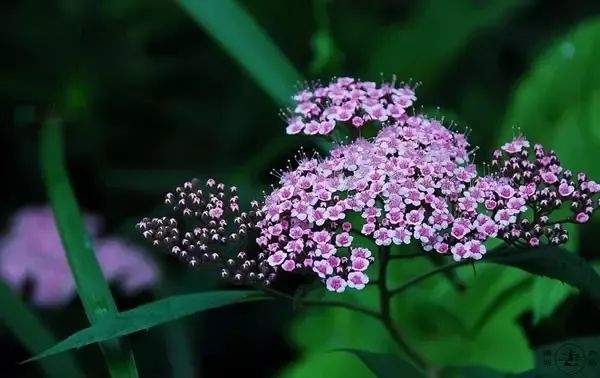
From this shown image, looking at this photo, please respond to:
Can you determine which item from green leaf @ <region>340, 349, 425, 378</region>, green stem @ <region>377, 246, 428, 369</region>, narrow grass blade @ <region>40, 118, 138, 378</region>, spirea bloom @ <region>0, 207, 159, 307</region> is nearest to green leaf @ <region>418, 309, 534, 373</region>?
green stem @ <region>377, 246, 428, 369</region>

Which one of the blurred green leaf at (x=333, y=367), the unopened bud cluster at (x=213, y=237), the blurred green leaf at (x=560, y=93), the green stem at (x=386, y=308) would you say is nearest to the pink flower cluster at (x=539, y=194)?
the green stem at (x=386, y=308)

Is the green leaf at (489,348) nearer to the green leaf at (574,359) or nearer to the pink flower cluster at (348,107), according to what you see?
the green leaf at (574,359)

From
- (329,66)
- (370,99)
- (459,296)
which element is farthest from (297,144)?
(370,99)

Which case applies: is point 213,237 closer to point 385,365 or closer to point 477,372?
point 385,365

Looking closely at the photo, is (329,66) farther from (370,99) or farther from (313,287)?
(313,287)

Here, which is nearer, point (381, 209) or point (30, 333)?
point (381, 209)

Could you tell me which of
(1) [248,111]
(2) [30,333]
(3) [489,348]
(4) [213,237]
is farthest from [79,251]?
(1) [248,111]
